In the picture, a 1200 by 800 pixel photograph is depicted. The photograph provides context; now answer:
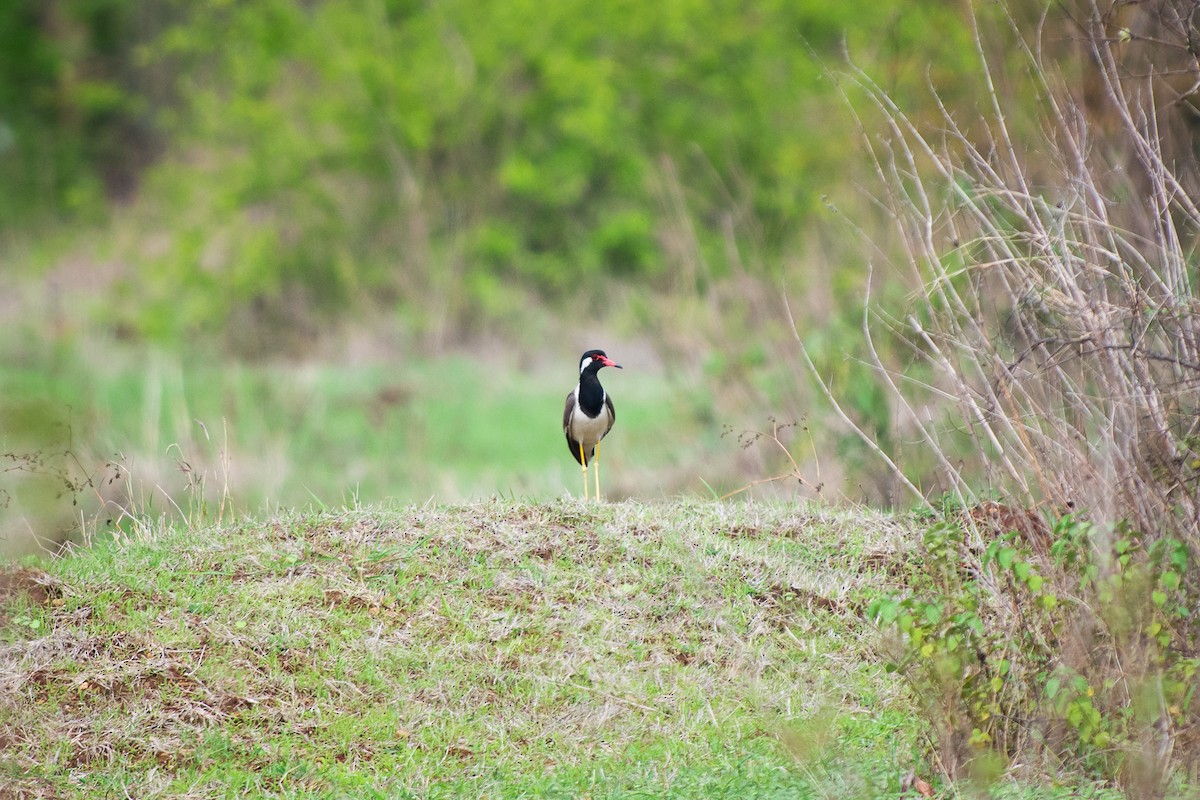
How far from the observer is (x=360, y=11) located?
20234mm

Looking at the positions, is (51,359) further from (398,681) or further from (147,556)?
(398,681)

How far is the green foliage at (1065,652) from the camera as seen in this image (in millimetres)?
4391

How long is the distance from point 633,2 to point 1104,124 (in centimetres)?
1171

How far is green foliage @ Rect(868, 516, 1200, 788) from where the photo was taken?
439 cm

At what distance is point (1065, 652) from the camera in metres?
4.66

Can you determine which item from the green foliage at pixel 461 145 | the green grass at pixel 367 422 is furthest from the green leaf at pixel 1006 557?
the green foliage at pixel 461 145

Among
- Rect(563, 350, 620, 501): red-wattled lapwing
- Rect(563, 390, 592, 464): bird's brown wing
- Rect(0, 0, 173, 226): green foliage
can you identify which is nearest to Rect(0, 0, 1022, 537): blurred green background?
Rect(563, 390, 592, 464): bird's brown wing

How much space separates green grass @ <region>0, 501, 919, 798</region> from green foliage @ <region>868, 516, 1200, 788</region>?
422 millimetres

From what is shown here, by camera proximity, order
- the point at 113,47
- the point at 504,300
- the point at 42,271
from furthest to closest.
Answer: the point at 113,47 < the point at 42,271 < the point at 504,300

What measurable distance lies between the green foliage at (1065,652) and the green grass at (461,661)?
422mm

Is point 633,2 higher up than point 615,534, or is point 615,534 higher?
point 633,2

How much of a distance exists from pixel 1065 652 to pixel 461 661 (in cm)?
249

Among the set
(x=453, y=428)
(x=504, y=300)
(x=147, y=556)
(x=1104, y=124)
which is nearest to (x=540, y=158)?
(x=504, y=300)

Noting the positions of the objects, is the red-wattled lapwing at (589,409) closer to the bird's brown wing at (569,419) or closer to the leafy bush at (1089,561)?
the bird's brown wing at (569,419)
